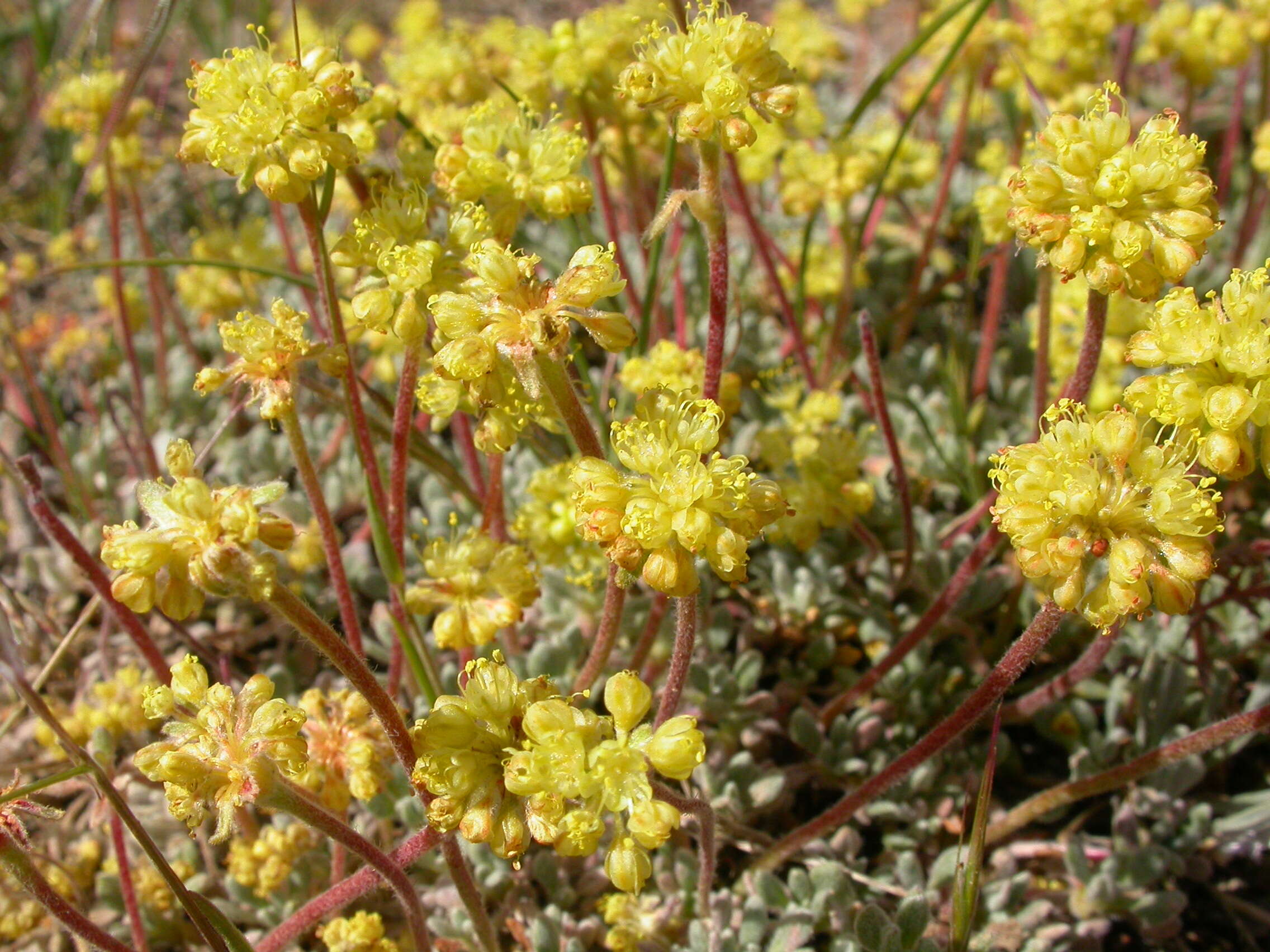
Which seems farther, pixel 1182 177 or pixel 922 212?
pixel 922 212

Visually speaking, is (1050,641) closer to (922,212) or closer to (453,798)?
(453,798)

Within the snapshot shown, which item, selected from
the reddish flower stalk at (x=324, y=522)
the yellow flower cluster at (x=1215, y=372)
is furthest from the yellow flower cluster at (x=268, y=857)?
the yellow flower cluster at (x=1215, y=372)

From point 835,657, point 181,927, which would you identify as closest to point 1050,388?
point 835,657

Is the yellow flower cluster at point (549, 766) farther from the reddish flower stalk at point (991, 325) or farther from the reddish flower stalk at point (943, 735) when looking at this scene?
the reddish flower stalk at point (991, 325)

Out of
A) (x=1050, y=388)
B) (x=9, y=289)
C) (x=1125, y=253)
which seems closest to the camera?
(x=1125, y=253)

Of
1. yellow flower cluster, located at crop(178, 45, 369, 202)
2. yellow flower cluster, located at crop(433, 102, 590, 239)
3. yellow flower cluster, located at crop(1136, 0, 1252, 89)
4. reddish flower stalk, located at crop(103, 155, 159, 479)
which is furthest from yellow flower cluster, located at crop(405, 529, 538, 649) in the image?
yellow flower cluster, located at crop(1136, 0, 1252, 89)

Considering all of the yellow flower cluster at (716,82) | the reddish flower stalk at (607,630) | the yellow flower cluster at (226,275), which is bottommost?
the reddish flower stalk at (607,630)
